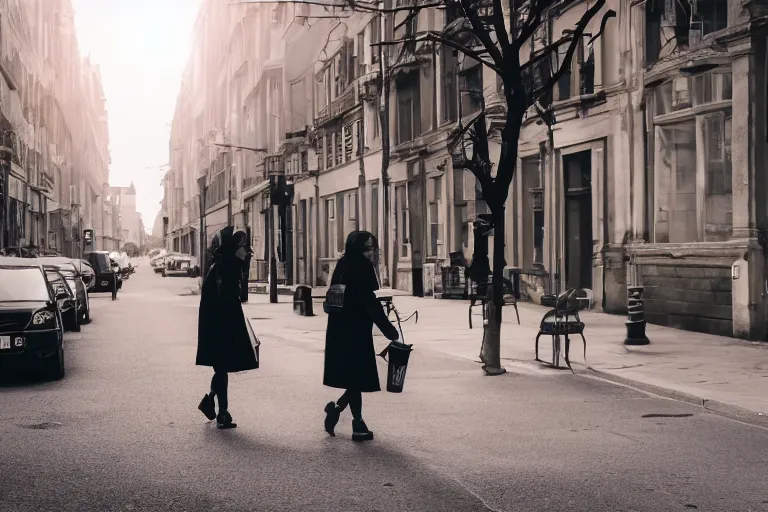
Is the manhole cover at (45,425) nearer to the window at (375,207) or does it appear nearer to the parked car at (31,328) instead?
the parked car at (31,328)

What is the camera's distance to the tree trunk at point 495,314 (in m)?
13.4

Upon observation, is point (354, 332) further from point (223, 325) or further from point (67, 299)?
point (67, 299)

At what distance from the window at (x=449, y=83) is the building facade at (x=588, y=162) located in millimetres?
79

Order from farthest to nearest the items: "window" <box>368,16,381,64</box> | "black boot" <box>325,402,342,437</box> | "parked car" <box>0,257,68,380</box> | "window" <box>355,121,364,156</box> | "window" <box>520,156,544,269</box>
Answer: "window" <box>355,121,364,156</box>, "window" <box>368,16,381,64</box>, "window" <box>520,156,544,269</box>, "parked car" <box>0,257,68,380</box>, "black boot" <box>325,402,342,437</box>

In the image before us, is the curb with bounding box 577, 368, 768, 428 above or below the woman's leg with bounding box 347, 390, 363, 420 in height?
below

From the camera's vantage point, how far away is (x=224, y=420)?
9086 mm

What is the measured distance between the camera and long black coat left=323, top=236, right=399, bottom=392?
Answer: 27.8 ft

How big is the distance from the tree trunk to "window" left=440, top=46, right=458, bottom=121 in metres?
17.5

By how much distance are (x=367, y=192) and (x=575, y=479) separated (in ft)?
110

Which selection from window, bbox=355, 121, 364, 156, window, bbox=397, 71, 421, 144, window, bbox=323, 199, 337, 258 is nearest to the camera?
window, bbox=397, 71, 421, 144

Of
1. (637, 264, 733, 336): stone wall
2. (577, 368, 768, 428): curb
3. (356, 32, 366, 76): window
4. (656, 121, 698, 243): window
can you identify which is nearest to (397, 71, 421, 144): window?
(356, 32, 366, 76): window

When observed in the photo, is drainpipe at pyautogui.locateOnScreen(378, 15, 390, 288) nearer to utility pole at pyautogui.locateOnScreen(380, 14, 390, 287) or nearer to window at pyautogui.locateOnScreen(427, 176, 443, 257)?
utility pole at pyautogui.locateOnScreen(380, 14, 390, 287)

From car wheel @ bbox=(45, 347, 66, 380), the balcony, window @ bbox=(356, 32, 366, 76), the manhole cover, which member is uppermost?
window @ bbox=(356, 32, 366, 76)

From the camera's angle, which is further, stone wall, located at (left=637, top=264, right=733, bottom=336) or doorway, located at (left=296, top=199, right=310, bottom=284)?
doorway, located at (left=296, top=199, right=310, bottom=284)
